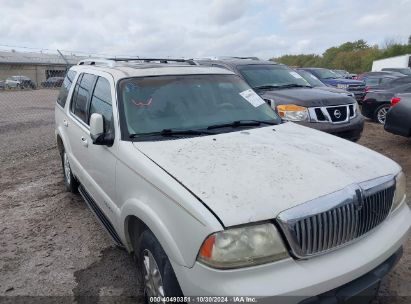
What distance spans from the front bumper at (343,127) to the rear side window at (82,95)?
3406 millimetres

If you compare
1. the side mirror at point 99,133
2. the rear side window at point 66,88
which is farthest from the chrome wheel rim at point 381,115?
the side mirror at point 99,133

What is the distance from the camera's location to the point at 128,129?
10.3 ft

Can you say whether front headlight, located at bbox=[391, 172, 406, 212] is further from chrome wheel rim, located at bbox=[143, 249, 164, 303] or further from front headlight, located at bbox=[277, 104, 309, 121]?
front headlight, located at bbox=[277, 104, 309, 121]

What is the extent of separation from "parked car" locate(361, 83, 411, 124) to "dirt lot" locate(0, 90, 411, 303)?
4098 mm

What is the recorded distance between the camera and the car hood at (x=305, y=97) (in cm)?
633

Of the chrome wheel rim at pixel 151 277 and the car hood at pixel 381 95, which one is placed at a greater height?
the car hood at pixel 381 95

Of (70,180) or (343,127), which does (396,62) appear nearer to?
(343,127)

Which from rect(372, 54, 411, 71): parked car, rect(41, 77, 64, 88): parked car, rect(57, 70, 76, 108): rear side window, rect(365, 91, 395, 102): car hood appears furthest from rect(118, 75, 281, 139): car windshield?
rect(372, 54, 411, 71): parked car

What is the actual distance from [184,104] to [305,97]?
3.62m

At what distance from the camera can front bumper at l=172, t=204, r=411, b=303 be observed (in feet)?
6.49

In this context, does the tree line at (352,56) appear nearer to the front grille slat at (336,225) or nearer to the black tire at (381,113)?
the black tire at (381,113)

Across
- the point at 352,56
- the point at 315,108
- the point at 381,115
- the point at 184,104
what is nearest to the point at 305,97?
the point at 315,108

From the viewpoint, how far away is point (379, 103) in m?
10.9

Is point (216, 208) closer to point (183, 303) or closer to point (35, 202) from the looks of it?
point (183, 303)
